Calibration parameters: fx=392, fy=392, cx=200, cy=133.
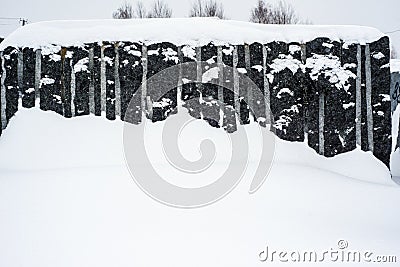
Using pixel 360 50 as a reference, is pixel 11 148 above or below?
below

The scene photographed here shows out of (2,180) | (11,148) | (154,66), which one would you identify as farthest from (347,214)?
(11,148)

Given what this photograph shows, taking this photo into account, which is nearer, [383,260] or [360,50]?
[383,260]

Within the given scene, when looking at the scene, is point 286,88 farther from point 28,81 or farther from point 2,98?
point 2,98

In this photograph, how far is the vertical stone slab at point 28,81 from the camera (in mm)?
4238

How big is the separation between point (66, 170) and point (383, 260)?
2.61 metres

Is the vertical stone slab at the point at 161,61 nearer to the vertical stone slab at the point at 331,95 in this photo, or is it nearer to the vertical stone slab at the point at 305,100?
the vertical stone slab at the point at 305,100

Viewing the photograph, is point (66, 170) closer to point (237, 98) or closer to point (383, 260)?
point (237, 98)

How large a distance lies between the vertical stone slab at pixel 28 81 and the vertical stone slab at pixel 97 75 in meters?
0.65

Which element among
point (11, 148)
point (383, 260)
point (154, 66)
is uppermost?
point (154, 66)

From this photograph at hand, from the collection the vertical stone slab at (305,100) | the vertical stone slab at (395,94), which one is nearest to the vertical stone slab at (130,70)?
the vertical stone slab at (305,100)

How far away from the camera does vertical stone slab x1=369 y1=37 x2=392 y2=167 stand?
419cm

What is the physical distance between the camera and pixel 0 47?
4.30 meters

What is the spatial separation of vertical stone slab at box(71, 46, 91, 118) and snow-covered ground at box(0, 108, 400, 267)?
16 centimetres

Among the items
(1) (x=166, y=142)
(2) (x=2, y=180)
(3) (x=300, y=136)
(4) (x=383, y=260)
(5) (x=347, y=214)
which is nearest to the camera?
(4) (x=383, y=260)
